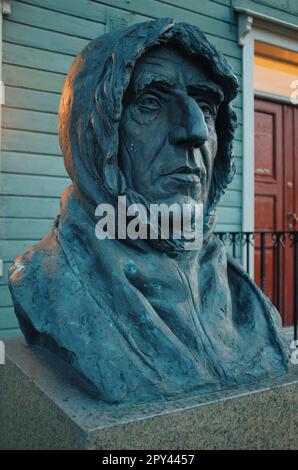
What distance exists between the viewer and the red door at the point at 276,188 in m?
4.89

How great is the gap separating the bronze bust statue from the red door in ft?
10.4

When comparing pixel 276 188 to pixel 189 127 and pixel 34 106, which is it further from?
pixel 189 127

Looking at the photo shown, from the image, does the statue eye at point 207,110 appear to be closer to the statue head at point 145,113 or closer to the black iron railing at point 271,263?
the statue head at point 145,113

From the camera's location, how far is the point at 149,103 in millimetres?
1637

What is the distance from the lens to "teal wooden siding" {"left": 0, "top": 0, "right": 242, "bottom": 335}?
327 cm

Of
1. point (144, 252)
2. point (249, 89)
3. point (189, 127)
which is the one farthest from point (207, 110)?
point (249, 89)

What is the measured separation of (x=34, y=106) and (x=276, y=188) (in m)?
2.81

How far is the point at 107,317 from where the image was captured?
4.87 feet

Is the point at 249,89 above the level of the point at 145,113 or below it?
above

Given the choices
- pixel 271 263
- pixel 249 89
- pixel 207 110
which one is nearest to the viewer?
pixel 207 110

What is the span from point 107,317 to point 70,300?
0.14 m

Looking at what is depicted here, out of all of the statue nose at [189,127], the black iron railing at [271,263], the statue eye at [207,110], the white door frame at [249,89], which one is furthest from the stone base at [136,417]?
the white door frame at [249,89]
